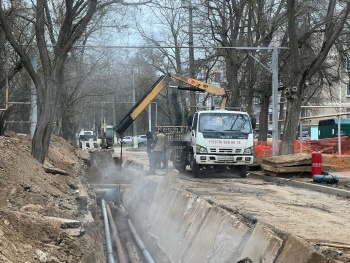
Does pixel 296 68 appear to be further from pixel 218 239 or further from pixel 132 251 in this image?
pixel 218 239

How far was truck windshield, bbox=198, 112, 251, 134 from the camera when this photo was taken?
18.0 metres

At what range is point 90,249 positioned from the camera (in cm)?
711

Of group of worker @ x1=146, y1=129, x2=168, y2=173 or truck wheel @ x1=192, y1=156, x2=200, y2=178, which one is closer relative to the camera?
truck wheel @ x1=192, y1=156, x2=200, y2=178

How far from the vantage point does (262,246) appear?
6.12 m

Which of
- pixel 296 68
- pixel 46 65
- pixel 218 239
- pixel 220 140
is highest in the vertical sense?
pixel 296 68

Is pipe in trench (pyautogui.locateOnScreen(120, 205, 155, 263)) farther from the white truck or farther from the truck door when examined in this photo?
the truck door

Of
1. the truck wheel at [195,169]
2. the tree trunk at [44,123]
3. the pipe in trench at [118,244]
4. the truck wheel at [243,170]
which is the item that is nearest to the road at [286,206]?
the truck wheel at [195,169]

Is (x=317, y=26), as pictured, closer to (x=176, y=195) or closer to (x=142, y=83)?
(x=176, y=195)

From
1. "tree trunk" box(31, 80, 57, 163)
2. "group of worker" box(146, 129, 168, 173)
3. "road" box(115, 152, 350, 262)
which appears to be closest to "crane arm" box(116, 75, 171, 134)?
"group of worker" box(146, 129, 168, 173)

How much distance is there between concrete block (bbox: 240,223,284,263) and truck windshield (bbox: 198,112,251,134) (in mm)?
11513

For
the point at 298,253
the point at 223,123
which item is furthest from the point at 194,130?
Result: the point at 298,253

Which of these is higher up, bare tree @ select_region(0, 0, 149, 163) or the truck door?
bare tree @ select_region(0, 0, 149, 163)

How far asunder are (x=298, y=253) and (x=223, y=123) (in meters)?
13.0

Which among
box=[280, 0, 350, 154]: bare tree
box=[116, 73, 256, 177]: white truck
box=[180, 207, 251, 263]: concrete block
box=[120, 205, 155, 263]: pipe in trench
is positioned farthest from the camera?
box=[280, 0, 350, 154]: bare tree
